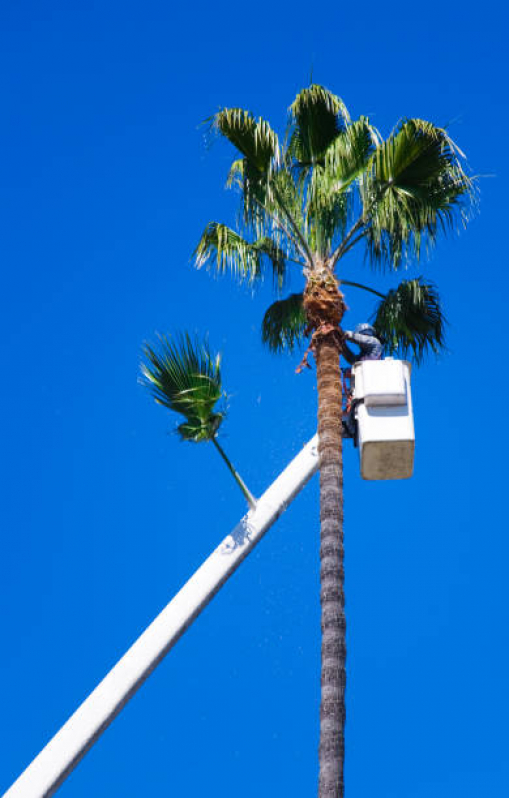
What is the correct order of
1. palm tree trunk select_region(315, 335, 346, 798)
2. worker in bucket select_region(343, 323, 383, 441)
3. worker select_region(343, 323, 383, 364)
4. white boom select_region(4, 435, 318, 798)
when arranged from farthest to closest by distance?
worker select_region(343, 323, 383, 364)
worker in bucket select_region(343, 323, 383, 441)
white boom select_region(4, 435, 318, 798)
palm tree trunk select_region(315, 335, 346, 798)

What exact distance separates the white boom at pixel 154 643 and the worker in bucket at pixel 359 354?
778mm

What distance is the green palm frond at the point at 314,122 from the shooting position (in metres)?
12.9

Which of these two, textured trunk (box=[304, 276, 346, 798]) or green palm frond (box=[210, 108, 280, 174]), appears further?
green palm frond (box=[210, 108, 280, 174])

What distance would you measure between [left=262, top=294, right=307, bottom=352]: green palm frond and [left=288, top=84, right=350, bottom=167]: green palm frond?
1658 mm

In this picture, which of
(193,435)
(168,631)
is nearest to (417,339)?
(193,435)

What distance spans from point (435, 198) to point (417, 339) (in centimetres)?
164

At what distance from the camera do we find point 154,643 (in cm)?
1088

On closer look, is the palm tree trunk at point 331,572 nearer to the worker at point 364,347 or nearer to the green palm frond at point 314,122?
the worker at point 364,347

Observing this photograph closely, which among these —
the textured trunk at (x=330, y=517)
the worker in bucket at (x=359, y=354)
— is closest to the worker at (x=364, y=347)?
the worker in bucket at (x=359, y=354)

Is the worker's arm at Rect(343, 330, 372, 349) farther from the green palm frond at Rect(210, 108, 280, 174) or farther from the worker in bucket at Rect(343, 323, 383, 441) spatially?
the green palm frond at Rect(210, 108, 280, 174)

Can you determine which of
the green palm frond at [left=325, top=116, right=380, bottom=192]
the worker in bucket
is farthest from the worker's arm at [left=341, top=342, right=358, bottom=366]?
the green palm frond at [left=325, top=116, right=380, bottom=192]

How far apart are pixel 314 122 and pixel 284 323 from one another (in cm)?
234

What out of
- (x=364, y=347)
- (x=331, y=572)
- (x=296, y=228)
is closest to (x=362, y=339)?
(x=364, y=347)

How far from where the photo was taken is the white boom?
10.3 metres
